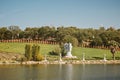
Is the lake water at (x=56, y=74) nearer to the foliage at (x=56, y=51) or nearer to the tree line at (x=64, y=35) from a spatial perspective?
the foliage at (x=56, y=51)

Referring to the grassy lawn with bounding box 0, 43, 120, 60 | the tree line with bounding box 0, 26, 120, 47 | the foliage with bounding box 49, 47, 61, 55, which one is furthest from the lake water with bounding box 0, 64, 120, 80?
the tree line with bounding box 0, 26, 120, 47

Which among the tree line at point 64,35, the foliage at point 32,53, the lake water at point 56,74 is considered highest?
the tree line at point 64,35

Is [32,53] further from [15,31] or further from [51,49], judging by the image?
[15,31]

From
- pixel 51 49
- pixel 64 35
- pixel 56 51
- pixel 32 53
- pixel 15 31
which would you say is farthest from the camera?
pixel 15 31

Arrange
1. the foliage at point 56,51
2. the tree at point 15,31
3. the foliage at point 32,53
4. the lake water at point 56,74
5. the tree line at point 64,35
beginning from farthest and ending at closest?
the tree at point 15,31
the tree line at point 64,35
the foliage at point 56,51
the foliage at point 32,53
the lake water at point 56,74

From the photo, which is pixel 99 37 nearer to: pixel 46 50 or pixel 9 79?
pixel 46 50

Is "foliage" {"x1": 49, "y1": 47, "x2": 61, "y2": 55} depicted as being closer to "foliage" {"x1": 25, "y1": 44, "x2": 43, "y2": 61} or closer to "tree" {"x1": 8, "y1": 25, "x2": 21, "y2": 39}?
"foliage" {"x1": 25, "y1": 44, "x2": 43, "y2": 61}

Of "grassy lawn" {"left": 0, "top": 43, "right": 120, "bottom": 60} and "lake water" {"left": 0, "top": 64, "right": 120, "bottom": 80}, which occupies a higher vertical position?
"grassy lawn" {"left": 0, "top": 43, "right": 120, "bottom": 60}

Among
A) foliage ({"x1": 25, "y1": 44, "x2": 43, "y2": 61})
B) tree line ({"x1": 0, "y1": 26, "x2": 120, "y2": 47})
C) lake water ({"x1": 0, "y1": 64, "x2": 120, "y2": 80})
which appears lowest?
lake water ({"x1": 0, "y1": 64, "x2": 120, "y2": 80})

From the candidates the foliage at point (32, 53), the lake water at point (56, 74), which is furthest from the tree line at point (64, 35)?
the lake water at point (56, 74)

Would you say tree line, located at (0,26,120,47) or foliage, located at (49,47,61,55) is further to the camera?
tree line, located at (0,26,120,47)

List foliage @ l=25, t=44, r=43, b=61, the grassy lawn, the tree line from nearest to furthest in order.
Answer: foliage @ l=25, t=44, r=43, b=61
the grassy lawn
the tree line

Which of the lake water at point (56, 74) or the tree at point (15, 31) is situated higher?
the tree at point (15, 31)

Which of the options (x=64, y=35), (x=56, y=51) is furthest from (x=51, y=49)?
(x=64, y=35)
